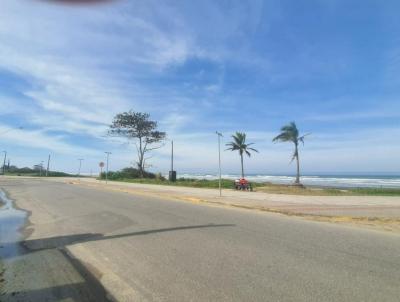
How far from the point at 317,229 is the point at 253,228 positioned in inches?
72.5

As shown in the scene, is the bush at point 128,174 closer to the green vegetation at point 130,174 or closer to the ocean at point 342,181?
the green vegetation at point 130,174

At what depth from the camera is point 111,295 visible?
17.3ft

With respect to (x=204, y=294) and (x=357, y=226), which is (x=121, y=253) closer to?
(x=204, y=294)

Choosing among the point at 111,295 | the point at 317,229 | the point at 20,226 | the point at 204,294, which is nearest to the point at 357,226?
the point at 317,229

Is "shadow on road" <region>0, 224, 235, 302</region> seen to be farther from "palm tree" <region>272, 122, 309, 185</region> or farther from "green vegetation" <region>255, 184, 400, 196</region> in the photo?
"palm tree" <region>272, 122, 309, 185</region>

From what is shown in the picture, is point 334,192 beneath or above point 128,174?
beneath

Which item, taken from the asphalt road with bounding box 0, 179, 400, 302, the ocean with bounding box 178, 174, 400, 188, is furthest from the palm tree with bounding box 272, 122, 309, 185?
the asphalt road with bounding box 0, 179, 400, 302

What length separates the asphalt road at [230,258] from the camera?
5266mm

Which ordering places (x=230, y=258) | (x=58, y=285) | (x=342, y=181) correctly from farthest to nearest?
(x=342, y=181) < (x=230, y=258) < (x=58, y=285)

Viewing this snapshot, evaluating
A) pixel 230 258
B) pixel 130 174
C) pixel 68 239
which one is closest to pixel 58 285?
pixel 230 258

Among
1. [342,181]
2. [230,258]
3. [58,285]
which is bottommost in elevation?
[58,285]

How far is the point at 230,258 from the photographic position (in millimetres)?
7133

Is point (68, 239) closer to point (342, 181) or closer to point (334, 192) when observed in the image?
point (334, 192)

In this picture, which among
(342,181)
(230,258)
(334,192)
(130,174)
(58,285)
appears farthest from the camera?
(342,181)
